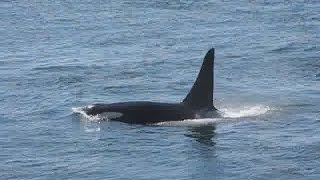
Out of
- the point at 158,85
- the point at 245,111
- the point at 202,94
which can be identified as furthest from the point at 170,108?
the point at 158,85

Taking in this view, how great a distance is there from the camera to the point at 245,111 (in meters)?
33.2

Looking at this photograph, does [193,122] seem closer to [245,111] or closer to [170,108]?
[170,108]

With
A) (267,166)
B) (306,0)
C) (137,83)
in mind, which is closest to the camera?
(267,166)

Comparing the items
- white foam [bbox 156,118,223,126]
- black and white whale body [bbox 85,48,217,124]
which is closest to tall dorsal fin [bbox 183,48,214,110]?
black and white whale body [bbox 85,48,217,124]

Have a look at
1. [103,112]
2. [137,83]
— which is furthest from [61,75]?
[103,112]

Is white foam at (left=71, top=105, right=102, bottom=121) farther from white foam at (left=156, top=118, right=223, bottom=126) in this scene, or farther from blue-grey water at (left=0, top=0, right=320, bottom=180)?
white foam at (left=156, top=118, right=223, bottom=126)

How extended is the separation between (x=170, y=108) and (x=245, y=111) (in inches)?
112

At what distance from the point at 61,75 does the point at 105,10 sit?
17706 millimetres

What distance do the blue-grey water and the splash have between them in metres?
0.05

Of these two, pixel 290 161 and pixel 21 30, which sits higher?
pixel 21 30

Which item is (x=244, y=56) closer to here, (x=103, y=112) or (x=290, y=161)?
(x=103, y=112)

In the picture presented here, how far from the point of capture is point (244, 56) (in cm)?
4281

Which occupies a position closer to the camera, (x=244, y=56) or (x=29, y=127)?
(x=29, y=127)

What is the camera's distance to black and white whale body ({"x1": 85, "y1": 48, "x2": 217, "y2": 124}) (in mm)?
31750
